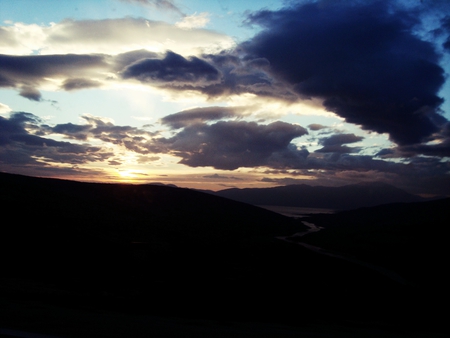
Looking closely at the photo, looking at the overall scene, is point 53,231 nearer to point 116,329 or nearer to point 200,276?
point 200,276

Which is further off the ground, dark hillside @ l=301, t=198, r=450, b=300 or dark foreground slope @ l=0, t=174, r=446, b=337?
dark foreground slope @ l=0, t=174, r=446, b=337

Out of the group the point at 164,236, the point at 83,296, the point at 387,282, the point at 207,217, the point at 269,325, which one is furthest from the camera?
the point at 207,217

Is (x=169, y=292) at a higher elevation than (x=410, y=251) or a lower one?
higher

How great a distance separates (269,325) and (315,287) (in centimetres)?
1080

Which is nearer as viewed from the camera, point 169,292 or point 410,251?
point 169,292

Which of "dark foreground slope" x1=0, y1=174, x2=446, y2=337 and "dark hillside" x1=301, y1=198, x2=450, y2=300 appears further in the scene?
"dark hillside" x1=301, y1=198, x2=450, y2=300

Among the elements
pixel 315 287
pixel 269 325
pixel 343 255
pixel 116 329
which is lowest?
pixel 343 255

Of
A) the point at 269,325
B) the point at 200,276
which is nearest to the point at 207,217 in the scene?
the point at 200,276

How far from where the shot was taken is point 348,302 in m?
17.7

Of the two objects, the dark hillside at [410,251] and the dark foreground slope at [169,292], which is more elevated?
the dark foreground slope at [169,292]

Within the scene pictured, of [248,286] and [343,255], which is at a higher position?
[248,286]

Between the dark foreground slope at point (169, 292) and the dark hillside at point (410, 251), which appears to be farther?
the dark hillside at point (410, 251)

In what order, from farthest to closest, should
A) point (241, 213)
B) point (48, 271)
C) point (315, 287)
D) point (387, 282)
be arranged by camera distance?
point (241, 213), point (387, 282), point (315, 287), point (48, 271)

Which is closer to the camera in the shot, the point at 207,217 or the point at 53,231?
the point at 53,231
